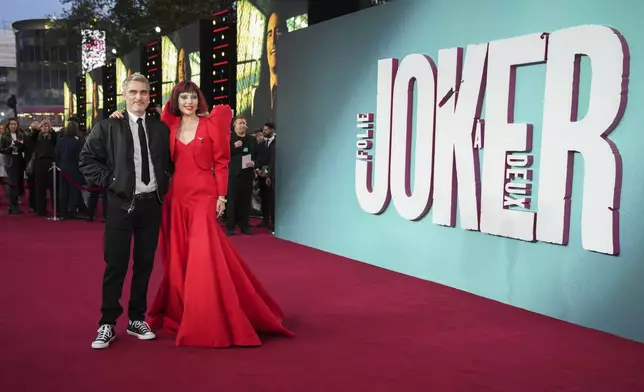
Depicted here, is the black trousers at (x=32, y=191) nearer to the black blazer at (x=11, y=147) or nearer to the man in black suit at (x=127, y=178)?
the black blazer at (x=11, y=147)

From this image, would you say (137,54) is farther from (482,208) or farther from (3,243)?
(482,208)

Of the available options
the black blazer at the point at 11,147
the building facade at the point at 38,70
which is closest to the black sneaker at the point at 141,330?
the black blazer at the point at 11,147

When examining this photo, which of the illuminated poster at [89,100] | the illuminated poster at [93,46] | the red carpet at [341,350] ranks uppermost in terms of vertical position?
the illuminated poster at [93,46]

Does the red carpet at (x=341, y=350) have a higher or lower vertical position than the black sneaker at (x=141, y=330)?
lower

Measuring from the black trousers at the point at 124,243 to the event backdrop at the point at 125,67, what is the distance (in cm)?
1616

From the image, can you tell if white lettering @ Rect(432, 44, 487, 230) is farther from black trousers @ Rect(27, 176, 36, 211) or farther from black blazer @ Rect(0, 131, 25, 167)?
black blazer @ Rect(0, 131, 25, 167)

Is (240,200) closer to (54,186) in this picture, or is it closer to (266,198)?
(266,198)

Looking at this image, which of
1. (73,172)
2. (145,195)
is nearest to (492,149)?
(145,195)

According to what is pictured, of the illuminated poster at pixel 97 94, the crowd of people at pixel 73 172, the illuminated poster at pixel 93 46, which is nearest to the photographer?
the crowd of people at pixel 73 172

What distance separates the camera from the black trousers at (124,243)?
415 cm

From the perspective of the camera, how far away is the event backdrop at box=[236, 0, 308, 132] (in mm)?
11773

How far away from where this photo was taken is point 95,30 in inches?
1197

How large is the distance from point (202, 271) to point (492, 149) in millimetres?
2754

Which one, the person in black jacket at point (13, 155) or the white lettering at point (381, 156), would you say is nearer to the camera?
the white lettering at point (381, 156)
